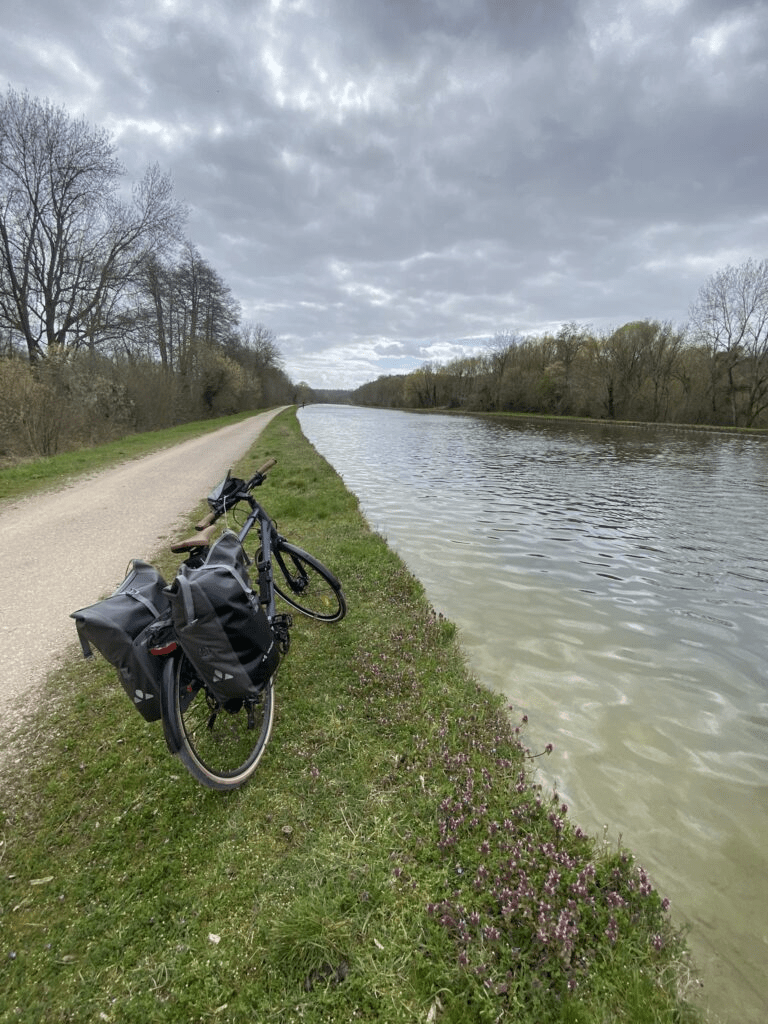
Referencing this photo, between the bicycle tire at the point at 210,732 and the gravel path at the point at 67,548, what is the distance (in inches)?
53.8

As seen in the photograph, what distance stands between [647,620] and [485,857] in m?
4.30

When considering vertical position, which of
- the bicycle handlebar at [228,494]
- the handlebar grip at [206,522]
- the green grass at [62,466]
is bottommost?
the green grass at [62,466]

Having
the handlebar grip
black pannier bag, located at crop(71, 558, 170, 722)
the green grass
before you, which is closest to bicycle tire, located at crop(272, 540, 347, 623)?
the handlebar grip

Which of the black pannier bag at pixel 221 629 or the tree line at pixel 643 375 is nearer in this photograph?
the black pannier bag at pixel 221 629

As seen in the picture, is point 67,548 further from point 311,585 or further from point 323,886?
point 323,886

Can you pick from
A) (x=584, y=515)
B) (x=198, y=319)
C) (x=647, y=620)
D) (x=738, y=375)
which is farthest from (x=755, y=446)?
(x=198, y=319)

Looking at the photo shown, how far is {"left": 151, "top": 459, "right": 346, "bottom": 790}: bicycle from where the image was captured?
237cm

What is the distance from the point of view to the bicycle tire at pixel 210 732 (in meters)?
2.33

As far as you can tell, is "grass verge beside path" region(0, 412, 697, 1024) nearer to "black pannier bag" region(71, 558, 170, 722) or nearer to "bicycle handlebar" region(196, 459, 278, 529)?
"black pannier bag" region(71, 558, 170, 722)

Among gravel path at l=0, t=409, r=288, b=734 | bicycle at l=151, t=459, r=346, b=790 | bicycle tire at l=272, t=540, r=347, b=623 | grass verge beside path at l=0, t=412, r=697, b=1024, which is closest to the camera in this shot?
grass verge beside path at l=0, t=412, r=697, b=1024

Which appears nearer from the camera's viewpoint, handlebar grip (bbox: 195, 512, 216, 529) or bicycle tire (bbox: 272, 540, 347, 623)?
handlebar grip (bbox: 195, 512, 216, 529)

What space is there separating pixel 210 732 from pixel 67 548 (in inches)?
195

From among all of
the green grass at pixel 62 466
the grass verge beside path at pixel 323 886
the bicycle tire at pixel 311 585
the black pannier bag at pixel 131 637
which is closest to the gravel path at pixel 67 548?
the green grass at pixel 62 466

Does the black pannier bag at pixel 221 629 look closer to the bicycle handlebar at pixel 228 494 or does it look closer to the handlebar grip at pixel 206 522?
the handlebar grip at pixel 206 522
